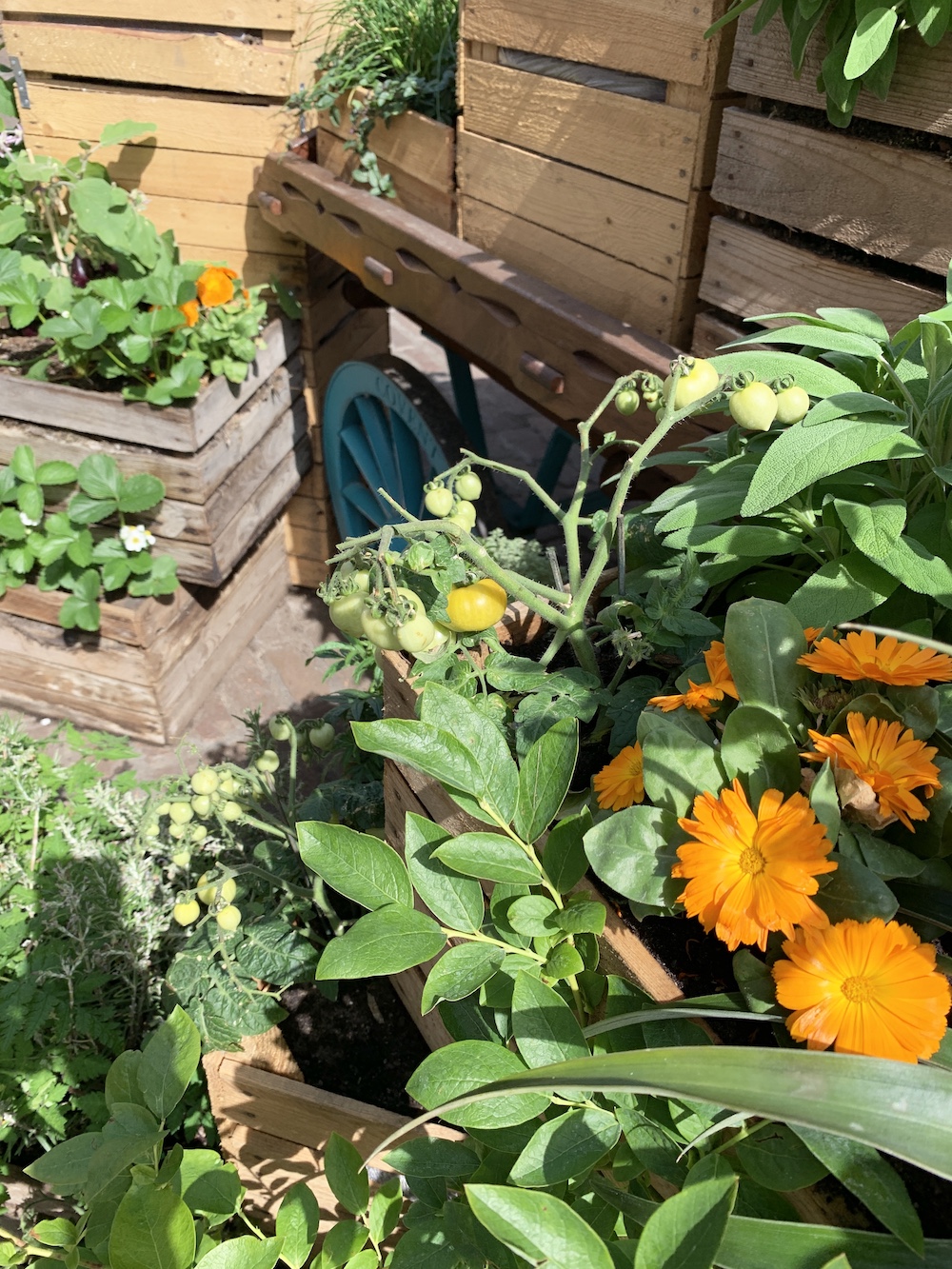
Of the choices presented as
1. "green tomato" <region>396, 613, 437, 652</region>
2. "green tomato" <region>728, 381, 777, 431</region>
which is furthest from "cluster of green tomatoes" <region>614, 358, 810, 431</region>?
"green tomato" <region>396, 613, 437, 652</region>

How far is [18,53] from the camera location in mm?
2520

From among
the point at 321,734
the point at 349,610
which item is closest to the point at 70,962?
the point at 321,734

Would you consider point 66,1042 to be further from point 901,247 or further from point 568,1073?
point 901,247

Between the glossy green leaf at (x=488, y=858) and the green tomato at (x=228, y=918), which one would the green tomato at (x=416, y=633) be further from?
the green tomato at (x=228, y=918)

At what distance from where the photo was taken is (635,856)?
23.7 inches

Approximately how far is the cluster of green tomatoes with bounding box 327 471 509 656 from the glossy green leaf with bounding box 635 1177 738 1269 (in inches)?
18.5

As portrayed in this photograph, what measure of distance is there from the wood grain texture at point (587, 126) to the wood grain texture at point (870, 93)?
11cm

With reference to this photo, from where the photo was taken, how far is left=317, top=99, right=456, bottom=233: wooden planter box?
1828 millimetres

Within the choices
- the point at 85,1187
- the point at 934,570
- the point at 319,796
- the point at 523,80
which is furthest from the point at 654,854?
the point at 523,80

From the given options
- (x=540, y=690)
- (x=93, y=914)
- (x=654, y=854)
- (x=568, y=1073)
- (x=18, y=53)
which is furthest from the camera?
(x=18, y=53)

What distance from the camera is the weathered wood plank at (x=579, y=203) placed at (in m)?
1.39

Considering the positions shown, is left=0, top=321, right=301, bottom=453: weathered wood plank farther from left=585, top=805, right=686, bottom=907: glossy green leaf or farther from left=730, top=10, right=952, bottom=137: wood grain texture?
left=585, top=805, right=686, bottom=907: glossy green leaf

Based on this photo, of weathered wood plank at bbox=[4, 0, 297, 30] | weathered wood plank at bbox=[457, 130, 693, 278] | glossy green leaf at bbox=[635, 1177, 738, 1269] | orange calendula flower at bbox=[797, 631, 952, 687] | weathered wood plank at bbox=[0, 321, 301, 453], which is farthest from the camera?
weathered wood plank at bbox=[0, 321, 301, 453]

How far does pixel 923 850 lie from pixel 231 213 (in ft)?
8.36
